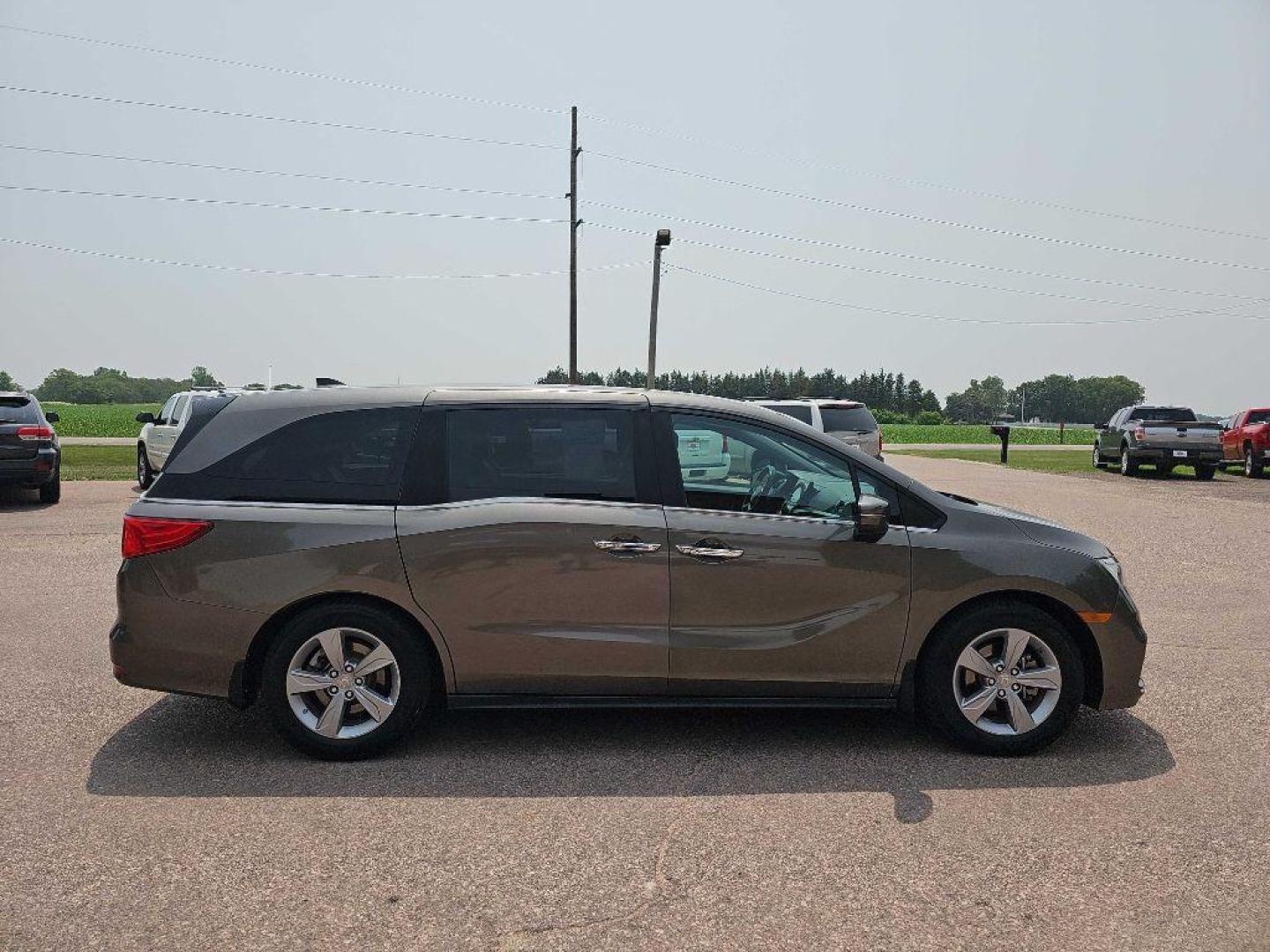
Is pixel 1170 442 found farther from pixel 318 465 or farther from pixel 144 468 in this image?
pixel 318 465

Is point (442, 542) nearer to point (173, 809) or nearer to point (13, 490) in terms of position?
point (173, 809)

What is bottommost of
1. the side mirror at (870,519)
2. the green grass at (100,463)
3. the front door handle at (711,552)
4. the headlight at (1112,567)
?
the green grass at (100,463)

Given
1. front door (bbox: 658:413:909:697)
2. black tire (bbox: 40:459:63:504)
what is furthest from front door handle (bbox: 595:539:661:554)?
black tire (bbox: 40:459:63:504)

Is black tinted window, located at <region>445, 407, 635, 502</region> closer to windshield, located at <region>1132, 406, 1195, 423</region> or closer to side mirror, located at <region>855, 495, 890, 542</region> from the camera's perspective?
side mirror, located at <region>855, 495, 890, 542</region>

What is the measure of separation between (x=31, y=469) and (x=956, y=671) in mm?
14293

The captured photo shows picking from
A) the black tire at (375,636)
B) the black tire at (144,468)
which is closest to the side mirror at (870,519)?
the black tire at (375,636)

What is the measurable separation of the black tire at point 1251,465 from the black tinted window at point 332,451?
25.7m

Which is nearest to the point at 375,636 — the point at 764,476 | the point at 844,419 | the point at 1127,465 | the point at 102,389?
the point at 764,476

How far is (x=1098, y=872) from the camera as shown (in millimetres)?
3660

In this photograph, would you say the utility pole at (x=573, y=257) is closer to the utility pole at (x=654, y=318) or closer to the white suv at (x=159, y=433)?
the utility pole at (x=654, y=318)

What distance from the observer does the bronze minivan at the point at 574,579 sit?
4789 mm

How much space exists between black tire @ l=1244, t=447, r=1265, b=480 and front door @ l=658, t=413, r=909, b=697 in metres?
24.5

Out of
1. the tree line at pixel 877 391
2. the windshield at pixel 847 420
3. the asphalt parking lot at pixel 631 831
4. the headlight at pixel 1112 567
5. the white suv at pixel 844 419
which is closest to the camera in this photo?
the asphalt parking lot at pixel 631 831

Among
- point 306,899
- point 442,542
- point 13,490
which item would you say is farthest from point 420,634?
point 13,490
